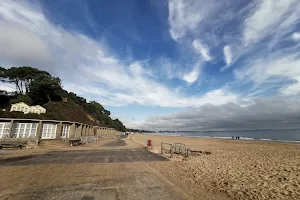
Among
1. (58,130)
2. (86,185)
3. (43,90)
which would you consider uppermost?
(43,90)

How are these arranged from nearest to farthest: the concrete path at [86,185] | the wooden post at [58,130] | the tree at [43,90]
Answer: the concrete path at [86,185] < the wooden post at [58,130] < the tree at [43,90]

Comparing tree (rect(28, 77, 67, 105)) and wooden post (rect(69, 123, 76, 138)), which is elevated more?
tree (rect(28, 77, 67, 105))

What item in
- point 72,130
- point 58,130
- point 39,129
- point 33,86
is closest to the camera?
point 39,129

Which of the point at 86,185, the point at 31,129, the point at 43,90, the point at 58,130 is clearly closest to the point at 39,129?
the point at 31,129

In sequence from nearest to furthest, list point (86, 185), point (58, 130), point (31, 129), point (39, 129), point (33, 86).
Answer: point (86, 185) → point (31, 129) → point (39, 129) → point (58, 130) → point (33, 86)

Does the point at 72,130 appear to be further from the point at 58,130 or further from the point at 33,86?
the point at 33,86

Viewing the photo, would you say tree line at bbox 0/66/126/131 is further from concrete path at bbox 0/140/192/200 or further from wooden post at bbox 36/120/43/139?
concrete path at bbox 0/140/192/200

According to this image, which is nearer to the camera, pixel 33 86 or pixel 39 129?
pixel 39 129

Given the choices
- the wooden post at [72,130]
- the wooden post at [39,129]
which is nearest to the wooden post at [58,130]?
the wooden post at [39,129]

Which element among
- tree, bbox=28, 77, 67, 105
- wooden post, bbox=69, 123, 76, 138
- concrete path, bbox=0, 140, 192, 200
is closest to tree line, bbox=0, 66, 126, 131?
tree, bbox=28, 77, 67, 105

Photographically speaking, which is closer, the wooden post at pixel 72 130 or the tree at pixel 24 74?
the wooden post at pixel 72 130

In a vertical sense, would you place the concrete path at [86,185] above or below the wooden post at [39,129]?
below

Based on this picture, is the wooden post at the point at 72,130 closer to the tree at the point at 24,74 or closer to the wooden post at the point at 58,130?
the wooden post at the point at 58,130

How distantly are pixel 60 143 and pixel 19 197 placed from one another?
22.4m
